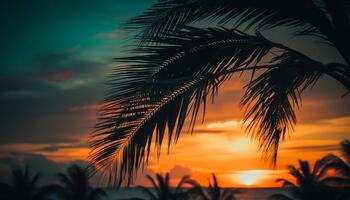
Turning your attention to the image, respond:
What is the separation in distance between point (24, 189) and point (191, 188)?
1470 cm

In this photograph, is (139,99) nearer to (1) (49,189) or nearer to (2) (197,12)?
(2) (197,12)

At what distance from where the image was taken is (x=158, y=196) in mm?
37875

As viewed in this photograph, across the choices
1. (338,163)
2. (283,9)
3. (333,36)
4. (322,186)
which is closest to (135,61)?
(283,9)

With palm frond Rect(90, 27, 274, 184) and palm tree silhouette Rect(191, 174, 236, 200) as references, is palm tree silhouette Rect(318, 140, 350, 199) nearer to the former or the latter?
palm tree silhouette Rect(191, 174, 236, 200)

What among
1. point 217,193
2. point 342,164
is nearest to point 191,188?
point 217,193

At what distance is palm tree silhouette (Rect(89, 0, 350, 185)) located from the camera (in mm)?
2971

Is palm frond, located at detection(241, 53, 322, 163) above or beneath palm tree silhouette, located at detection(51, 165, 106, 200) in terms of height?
above

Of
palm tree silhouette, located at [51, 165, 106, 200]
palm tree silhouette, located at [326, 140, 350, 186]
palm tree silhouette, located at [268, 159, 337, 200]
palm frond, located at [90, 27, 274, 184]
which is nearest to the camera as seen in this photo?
palm frond, located at [90, 27, 274, 184]

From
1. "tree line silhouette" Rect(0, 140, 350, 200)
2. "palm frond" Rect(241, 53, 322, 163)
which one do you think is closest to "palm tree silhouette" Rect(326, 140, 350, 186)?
"tree line silhouette" Rect(0, 140, 350, 200)

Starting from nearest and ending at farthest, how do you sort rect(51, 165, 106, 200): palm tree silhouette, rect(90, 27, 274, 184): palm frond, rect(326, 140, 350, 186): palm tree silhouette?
1. rect(90, 27, 274, 184): palm frond
2. rect(326, 140, 350, 186): palm tree silhouette
3. rect(51, 165, 106, 200): palm tree silhouette

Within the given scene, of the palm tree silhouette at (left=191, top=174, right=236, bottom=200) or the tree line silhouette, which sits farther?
the palm tree silhouette at (left=191, top=174, right=236, bottom=200)

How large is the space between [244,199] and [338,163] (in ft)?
484

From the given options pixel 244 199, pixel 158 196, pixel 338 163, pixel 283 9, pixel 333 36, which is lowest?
pixel 244 199

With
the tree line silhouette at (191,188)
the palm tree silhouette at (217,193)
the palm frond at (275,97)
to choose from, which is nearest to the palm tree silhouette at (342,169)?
the tree line silhouette at (191,188)
